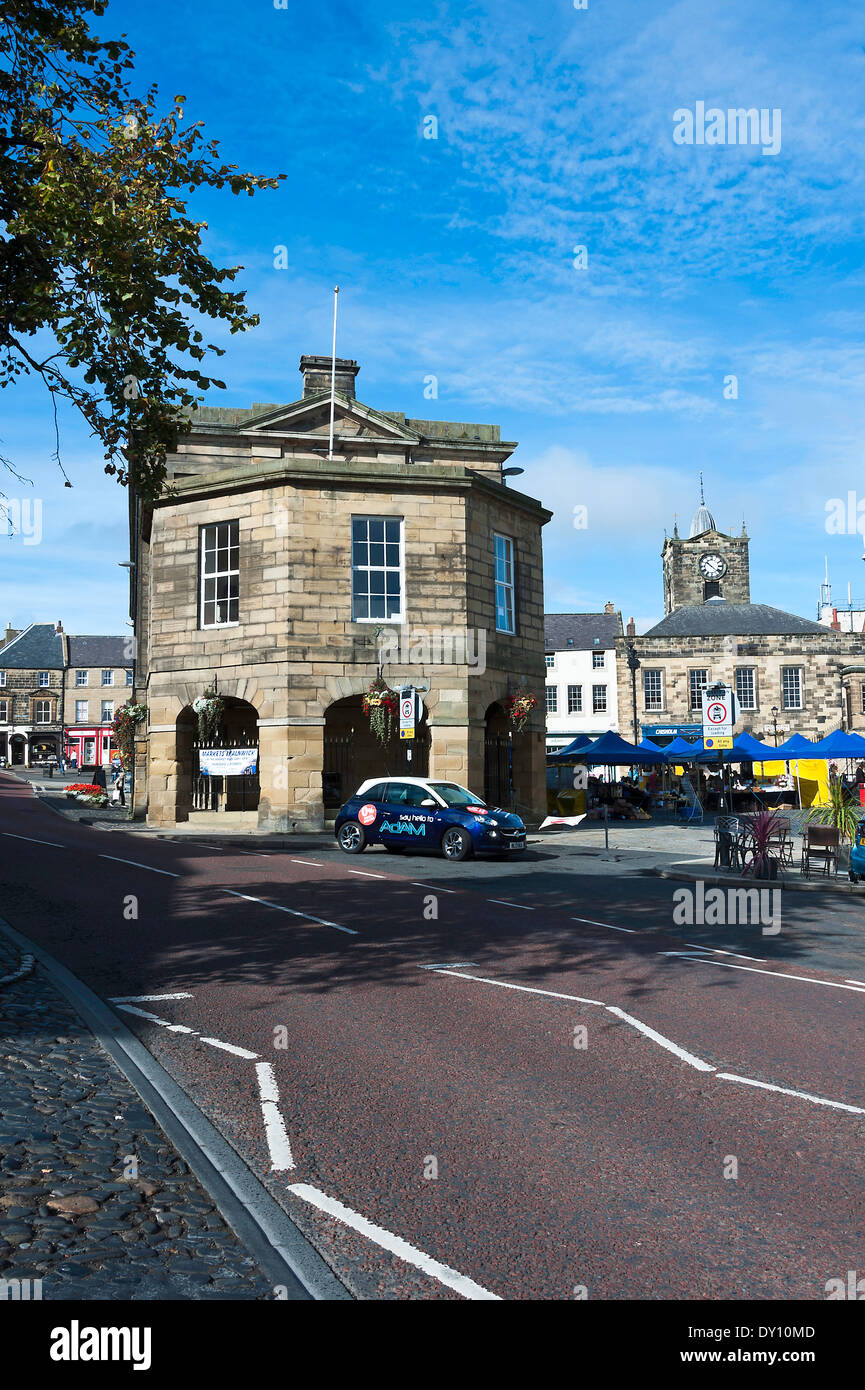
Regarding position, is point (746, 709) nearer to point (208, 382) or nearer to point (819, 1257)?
point (208, 382)

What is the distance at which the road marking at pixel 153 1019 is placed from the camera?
24.3 ft

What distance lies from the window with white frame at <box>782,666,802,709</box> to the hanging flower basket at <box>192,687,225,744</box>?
140 feet

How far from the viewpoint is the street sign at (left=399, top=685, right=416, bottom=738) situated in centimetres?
2406

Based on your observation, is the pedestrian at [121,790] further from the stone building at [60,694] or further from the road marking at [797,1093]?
the stone building at [60,694]

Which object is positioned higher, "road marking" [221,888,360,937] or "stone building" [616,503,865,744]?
"stone building" [616,503,865,744]

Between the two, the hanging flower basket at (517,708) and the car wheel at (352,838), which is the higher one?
the hanging flower basket at (517,708)

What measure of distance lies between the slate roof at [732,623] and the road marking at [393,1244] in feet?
196

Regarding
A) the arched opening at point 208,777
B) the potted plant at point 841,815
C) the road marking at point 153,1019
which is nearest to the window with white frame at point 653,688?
the arched opening at point 208,777

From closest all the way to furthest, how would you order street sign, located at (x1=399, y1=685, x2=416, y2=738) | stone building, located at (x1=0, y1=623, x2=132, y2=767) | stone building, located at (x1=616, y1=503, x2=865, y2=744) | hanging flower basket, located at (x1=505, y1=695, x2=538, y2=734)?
street sign, located at (x1=399, y1=685, x2=416, y2=738)
hanging flower basket, located at (x1=505, y1=695, x2=538, y2=734)
stone building, located at (x1=616, y1=503, x2=865, y2=744)
stone building, located at (x1=0, y1=623, x2=132, y2=767)

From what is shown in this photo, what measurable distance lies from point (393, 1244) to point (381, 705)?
69.8 ft

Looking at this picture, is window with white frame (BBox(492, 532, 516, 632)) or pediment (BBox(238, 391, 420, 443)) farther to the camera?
pediment (BBox(238, 391, 420, 443))

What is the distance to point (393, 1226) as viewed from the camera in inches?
165

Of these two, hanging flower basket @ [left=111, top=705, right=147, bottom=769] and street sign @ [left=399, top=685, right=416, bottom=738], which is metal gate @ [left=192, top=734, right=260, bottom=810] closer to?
hanging flower basket @ [left=111, top=705, right=147, bottom=769]

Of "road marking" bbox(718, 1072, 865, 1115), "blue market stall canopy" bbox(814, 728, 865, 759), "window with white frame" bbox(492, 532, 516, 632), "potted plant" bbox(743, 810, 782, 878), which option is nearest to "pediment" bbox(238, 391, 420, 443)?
"window with white frame" bbox(492, 532, 516, 632)
